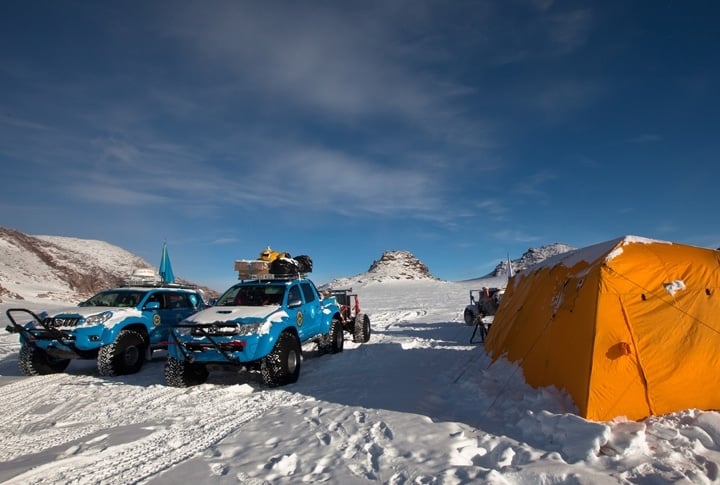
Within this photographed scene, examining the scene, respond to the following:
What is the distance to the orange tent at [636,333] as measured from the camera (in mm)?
4953

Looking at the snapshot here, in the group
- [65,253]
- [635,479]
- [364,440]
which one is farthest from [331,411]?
[65,253]

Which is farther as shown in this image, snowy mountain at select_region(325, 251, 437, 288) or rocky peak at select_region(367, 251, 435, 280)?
rocky peak at select_region(367, 251, 435, 280)

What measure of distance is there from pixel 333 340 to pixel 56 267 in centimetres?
3801

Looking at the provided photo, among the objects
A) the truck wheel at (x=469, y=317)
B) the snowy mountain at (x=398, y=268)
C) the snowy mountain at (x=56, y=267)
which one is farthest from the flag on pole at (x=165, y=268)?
the snowy mountain at (x=398, y=268)

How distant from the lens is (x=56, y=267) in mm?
38438

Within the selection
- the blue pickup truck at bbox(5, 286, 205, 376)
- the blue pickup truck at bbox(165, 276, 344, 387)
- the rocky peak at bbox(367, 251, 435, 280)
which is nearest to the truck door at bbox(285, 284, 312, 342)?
the blue pickup truck at bbox(165, 276, 344, 387)

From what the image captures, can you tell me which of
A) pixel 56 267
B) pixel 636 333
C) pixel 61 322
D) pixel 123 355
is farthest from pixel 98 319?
pixel 56 267

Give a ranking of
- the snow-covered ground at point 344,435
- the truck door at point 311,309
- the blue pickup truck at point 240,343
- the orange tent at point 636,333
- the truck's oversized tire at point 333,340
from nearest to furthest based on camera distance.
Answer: the snow-covered ground at point 344,435, the orange tent at point 636,333, the blue pickup truck at point 240,343, the truck door at point 311,309, the truck's oversized tire at point 333,340

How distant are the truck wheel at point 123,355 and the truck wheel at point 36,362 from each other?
46.3 inches

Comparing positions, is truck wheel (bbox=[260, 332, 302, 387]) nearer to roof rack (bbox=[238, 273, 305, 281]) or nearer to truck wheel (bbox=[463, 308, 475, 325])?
roof rack (bbox=[238, 273, 305, 281])

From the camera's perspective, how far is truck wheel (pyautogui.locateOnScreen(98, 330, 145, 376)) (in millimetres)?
8438

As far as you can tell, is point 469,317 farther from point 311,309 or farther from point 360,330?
point 311,309

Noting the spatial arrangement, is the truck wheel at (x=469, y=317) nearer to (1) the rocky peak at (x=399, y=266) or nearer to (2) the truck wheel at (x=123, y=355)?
(2) the truck wheel at (x=123, y=355)

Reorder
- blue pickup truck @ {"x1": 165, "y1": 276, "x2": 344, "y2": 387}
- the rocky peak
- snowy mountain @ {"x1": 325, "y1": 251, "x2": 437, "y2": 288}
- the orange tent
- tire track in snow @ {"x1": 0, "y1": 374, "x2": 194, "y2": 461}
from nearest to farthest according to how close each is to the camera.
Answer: the orange tent < tire track in snow @ {"x1": 0, "y1": 374, "x2": 194, "y2": 461} < blue pickup truck @ {"x1": 165, "y1": 276, "x2": 344, "y2": 387} < snowy mountain @ {"x1": 325, "y1": 251, "x2": 437, "y2": 288} < the rocky peak
